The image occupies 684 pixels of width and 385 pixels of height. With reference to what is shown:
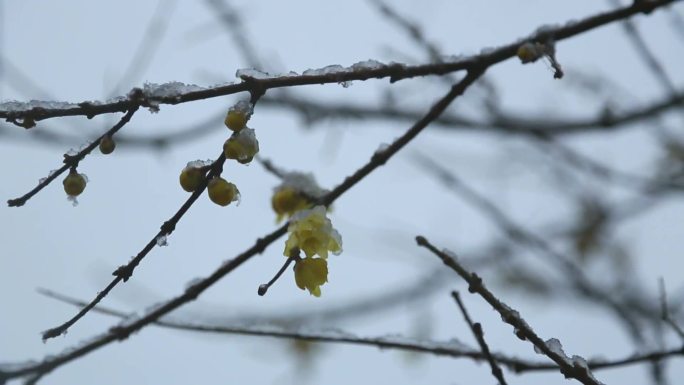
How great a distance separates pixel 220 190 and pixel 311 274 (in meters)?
0.25

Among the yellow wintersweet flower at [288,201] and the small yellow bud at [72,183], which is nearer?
the small yellow bud at [72,183]

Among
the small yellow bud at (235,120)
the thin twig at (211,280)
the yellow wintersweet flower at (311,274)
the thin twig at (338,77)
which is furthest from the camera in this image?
the thin twig at (211,280)

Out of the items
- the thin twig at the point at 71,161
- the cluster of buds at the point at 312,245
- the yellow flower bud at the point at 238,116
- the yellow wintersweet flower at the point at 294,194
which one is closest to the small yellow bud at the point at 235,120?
the yellow flower bud at the point at 238,116

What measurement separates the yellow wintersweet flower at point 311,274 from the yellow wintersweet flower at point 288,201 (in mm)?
388

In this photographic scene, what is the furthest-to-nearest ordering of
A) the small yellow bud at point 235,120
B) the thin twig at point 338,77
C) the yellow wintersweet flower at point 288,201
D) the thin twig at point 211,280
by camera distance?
1. the yellow wintersweet flower at point 288,201
2. the thin twig at point 211,280
3. the small yellow bud at point 235,120
4. the thin twig at point 338,77

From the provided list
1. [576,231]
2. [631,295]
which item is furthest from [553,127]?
[576,231]

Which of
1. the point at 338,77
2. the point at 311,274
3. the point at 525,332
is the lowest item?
the point at 525,332

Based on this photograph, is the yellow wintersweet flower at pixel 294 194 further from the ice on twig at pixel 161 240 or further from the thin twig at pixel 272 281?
the ice on twig at pixel 161 240

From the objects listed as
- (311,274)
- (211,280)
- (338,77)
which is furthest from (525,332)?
(211,280)

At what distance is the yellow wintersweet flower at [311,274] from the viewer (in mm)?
1230

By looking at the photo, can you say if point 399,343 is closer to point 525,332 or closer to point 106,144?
point 525,332

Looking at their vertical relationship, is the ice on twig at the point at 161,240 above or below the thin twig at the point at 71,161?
below

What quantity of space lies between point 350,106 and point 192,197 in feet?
8.27

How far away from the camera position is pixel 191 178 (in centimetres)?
108
